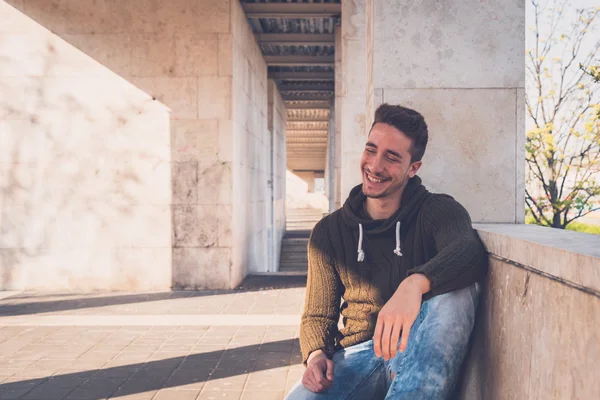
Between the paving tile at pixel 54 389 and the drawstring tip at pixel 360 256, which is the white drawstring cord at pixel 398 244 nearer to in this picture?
the drawstring tip at pixel 360 256

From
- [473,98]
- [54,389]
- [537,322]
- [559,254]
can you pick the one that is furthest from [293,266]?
[559,254]

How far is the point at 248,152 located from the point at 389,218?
840cm

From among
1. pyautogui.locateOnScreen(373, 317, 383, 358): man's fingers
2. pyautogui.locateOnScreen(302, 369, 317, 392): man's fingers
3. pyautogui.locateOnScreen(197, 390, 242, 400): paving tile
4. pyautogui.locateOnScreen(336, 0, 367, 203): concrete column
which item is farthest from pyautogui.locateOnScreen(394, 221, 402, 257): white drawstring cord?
pyautogui.locateOnScreen(336, 0, 367, 203): concrete column

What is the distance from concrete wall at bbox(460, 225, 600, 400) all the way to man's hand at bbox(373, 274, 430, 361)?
36 cm

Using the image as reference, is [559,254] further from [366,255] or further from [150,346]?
[150,346]

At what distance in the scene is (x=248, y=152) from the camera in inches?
415

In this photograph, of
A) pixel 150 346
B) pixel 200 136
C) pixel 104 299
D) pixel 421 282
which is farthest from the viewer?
pixel 200 136

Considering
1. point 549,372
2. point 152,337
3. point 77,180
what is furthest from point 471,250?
point 77,180

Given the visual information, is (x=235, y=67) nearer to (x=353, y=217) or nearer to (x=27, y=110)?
(x=27, y=110)

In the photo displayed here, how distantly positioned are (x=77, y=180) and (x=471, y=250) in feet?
24.0

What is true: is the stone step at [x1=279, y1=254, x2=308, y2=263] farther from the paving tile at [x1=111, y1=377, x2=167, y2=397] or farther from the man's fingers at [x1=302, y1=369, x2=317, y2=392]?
the man's fingers at [x1=302, y1=369, x2=317, y2=392]

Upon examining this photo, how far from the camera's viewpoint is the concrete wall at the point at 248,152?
8750 millimetres

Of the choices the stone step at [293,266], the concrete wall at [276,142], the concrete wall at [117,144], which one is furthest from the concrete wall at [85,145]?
the stone step at [293,266]

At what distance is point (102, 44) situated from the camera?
807 cm
